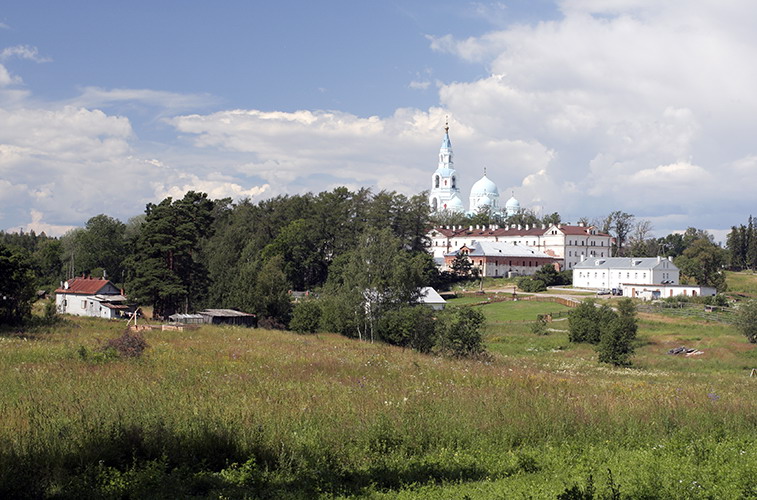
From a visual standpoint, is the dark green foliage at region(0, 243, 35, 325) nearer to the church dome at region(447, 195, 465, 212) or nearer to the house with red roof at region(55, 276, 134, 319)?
the house with red roof at region(55, 276, 134, 319)

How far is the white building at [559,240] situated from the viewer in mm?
116438

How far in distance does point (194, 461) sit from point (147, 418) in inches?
57.8

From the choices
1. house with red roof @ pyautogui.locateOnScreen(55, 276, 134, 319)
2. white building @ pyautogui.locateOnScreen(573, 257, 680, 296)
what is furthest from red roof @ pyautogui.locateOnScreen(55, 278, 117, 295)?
white building @ pyautogui.locateOnScreen(573, 257, 680, 296)

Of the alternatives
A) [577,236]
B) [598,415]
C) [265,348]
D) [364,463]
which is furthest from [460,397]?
[577,236]

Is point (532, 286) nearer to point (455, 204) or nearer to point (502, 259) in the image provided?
point (502, 259)

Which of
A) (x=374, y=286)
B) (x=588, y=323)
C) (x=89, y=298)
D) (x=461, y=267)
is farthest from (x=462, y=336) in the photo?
(x=461, y=267)

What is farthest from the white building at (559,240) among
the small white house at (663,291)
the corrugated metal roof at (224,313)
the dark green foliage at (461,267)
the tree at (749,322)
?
the tree at (749,322)

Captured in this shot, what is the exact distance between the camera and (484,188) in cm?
17625

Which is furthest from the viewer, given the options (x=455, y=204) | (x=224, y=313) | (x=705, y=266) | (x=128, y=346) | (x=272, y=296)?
(x=455, y=204)

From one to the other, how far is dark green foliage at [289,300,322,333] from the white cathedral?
12289 centimetres

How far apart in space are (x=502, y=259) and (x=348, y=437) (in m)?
101

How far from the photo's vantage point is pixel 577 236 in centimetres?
11694

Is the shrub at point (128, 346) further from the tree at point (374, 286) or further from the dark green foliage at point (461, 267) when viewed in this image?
the dark green foliage at point (461, 267)

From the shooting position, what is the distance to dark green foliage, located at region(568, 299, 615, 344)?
4969cm
